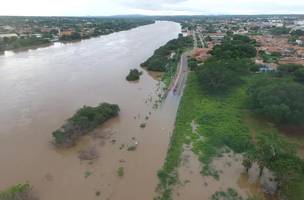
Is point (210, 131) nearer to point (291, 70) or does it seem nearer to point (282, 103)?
point (282, 103)

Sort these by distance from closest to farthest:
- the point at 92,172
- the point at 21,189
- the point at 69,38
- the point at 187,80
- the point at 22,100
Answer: the point at 21,189, the point at 92,172, the point at 22,100, the point at 187,80, the point at 69,38

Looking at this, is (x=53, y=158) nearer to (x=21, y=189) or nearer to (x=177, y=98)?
(x=21, y=189)

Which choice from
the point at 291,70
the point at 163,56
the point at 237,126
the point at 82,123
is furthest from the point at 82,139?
the point at 163,56

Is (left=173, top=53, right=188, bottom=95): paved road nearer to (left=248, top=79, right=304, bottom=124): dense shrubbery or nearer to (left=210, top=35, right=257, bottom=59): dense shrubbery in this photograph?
(left=210, top=35, right=257, bottom=59): dense shrubbery

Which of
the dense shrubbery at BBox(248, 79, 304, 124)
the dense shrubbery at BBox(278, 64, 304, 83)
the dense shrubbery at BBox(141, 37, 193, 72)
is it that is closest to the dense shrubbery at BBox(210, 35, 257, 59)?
the dense shrubbery at BBox(141, 37, 193, 72)

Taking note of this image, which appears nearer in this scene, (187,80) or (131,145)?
(131,145)

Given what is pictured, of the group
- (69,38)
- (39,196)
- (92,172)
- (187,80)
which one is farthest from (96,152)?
(69,38)
